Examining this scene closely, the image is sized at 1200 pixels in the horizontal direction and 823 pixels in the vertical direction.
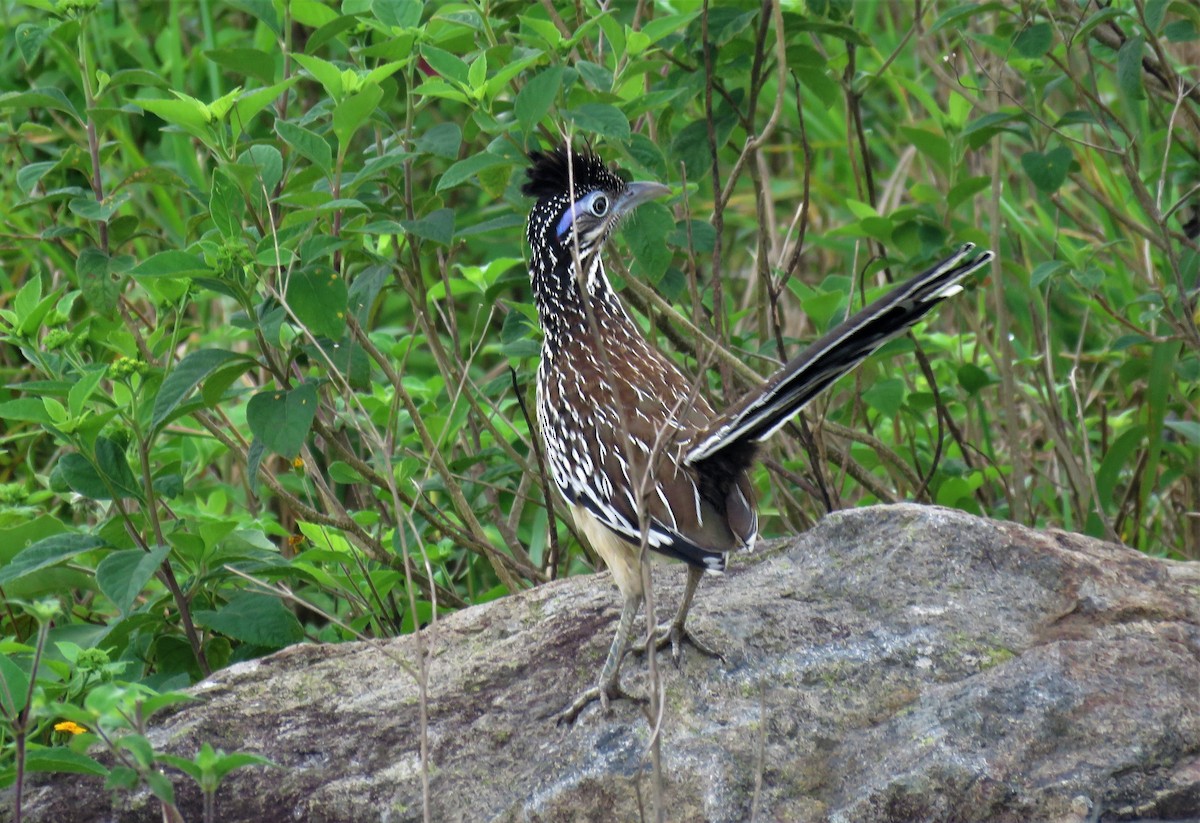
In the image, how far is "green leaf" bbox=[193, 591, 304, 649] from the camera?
396 centimetres

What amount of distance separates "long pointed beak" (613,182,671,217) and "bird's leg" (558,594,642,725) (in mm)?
1189

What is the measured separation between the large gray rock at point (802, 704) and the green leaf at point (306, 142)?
1.30m

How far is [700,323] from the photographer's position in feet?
15.3

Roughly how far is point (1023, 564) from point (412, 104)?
213 cm

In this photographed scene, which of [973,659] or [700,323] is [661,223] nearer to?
[700,323]

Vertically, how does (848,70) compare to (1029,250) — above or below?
above

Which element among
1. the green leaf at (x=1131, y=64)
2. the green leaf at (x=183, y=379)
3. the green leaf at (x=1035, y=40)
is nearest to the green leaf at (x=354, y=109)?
the green leaf at (x=183, y=379)

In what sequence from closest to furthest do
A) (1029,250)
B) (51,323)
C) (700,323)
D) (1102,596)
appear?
(1102,596), (51,323), (700,323), (1029,250)

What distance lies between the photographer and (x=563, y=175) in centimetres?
401

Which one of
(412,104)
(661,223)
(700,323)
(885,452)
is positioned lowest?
(885,452)

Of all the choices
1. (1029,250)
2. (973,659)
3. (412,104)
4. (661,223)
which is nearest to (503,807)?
(973,659)

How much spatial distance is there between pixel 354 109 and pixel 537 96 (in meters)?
0.49

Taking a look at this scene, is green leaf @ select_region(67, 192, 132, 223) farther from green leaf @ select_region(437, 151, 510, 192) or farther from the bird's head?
the bird's head

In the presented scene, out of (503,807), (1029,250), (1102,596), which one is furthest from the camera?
(1029,250)
